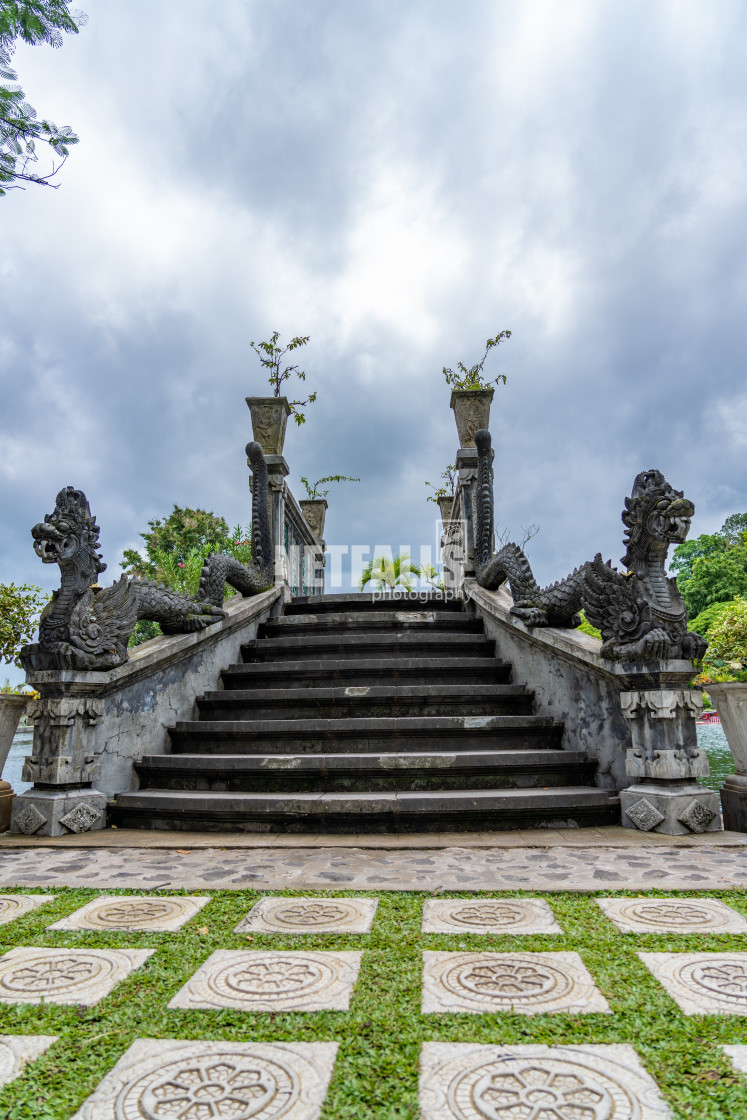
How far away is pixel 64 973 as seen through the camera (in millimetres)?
1964

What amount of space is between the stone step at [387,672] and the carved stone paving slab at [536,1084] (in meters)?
4.05

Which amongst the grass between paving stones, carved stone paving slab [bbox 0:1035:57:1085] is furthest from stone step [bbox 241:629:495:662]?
carved stone paving slab [bbox 0:1035:57:1085]

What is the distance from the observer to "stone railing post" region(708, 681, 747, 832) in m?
3.73

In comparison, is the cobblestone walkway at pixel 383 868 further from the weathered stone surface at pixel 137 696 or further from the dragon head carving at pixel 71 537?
the dragon head carving at pixel 71 537

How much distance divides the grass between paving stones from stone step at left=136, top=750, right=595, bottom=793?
1825mm

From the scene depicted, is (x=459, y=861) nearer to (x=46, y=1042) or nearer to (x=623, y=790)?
(x=623, y=790)

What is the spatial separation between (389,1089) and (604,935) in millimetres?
1129

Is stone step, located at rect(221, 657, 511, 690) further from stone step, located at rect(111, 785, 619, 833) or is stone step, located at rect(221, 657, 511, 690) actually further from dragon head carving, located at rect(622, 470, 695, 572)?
dragon head carving, located at rect(622, 470, 695, 572)

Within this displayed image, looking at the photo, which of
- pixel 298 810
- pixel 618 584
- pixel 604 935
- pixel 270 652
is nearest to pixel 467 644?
pixel 270 652

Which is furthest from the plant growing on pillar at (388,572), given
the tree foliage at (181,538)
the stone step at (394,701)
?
the stone step at (394,701)

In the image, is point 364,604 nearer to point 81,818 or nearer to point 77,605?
point 77,605

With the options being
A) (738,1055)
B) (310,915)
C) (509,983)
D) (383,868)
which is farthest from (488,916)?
(738,1055)

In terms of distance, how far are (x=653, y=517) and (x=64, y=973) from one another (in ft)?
12.0

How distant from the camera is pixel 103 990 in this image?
1.84 meters
